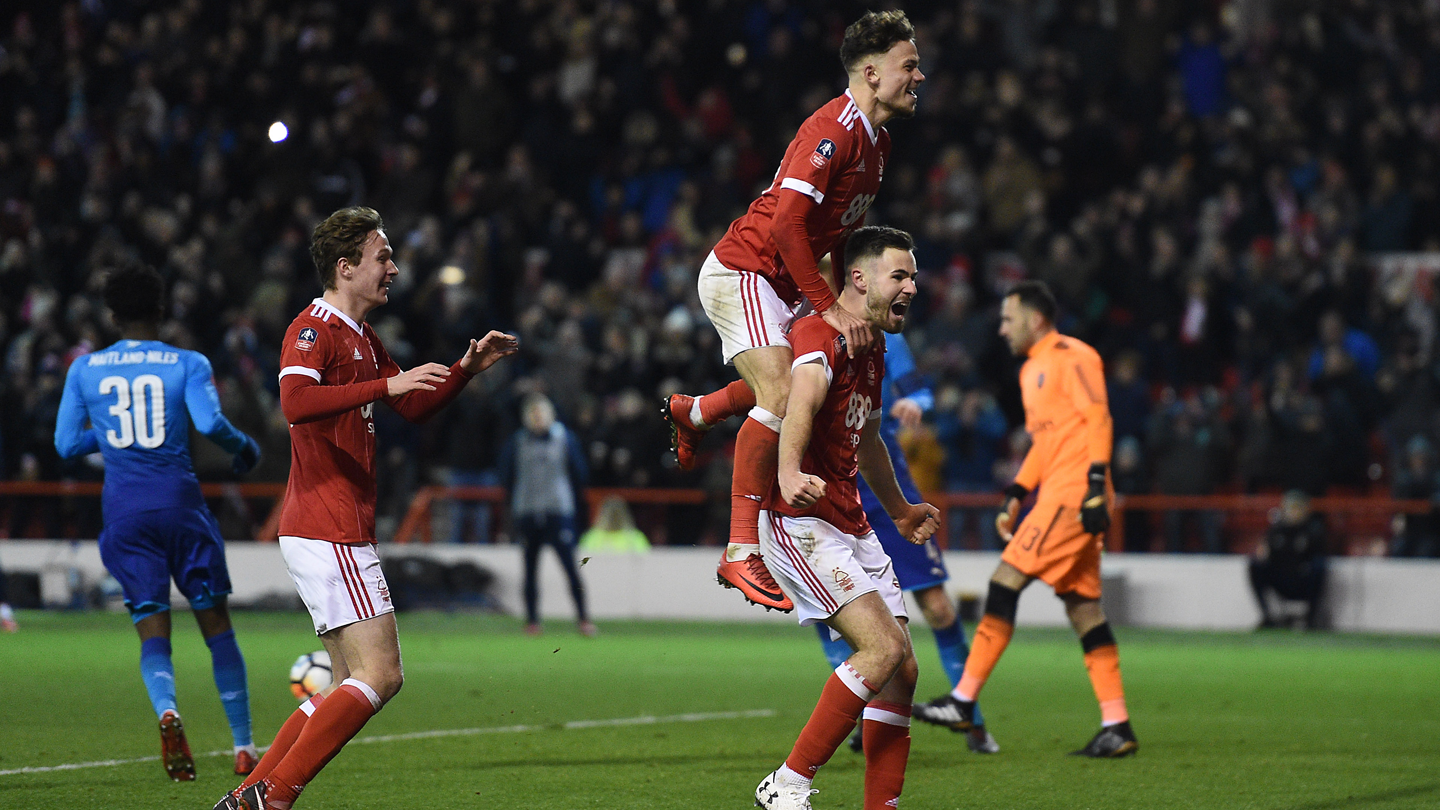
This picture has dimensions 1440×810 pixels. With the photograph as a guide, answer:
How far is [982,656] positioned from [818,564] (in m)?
3.09

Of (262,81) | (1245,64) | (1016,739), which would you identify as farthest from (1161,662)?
(262,81)

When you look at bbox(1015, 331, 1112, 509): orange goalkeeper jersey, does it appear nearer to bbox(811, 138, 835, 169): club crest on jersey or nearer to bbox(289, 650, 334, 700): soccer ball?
bbox(811, 138, 835, 169): club crest on jersey

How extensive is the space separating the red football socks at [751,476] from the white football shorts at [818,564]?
218 millimetres

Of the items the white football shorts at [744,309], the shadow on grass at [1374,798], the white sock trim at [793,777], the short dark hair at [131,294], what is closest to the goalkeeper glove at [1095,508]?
the shadow on grass at [1374,798]

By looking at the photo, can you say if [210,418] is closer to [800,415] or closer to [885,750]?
[800,415]

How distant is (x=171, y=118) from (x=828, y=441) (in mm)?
19563

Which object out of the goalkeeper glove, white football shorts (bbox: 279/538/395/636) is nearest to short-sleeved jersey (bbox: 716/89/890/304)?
white football shorts (bbox: 279/538/395/636)

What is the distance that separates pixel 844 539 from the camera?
601 centimetres

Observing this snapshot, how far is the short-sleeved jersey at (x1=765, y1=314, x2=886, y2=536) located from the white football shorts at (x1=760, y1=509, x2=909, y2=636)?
0.16ft

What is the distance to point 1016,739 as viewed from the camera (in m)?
9.45

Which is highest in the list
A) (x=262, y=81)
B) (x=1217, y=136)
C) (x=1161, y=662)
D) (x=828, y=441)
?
(x=262, y=81)

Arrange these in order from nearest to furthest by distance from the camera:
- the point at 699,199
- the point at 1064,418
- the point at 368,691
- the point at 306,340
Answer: the point at 368,691
the point at 306,340
the point at 1064,418
the point at 699,199

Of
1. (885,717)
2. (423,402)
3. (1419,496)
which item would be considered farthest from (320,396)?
(1419,496)

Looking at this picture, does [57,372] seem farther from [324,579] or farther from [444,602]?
[324,579]
